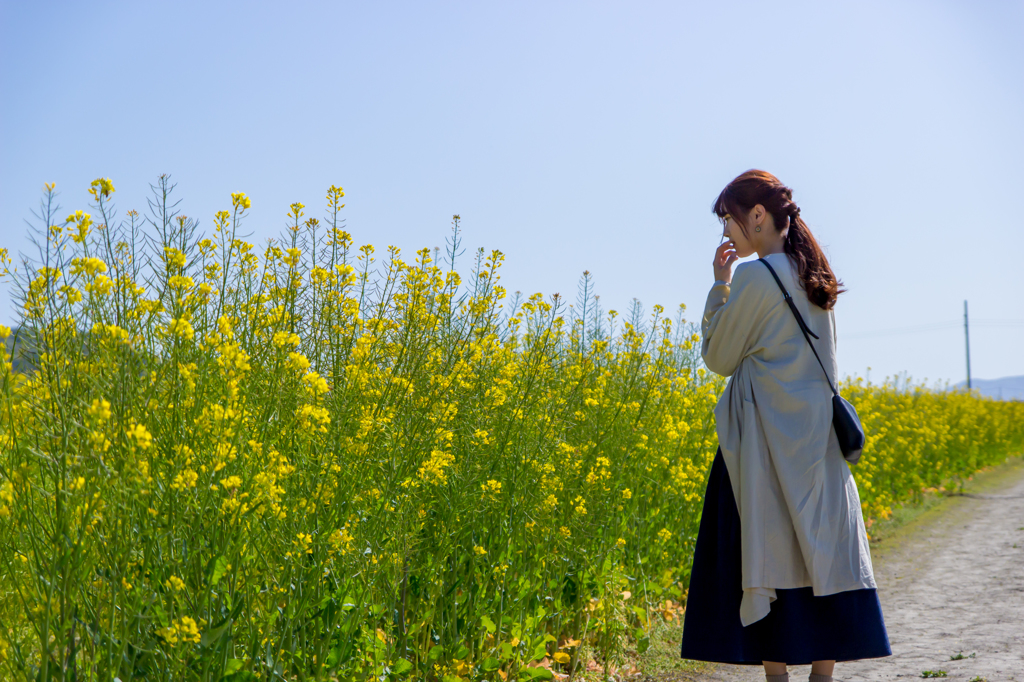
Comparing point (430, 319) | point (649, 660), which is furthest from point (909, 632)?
point (430, 319)

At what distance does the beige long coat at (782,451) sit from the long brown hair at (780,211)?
0.07m

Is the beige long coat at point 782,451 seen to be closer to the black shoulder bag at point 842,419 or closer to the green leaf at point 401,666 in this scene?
the black shoulder bag at point 842,419

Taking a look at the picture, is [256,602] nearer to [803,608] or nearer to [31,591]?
[31,591]

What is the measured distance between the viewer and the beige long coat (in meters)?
2.22

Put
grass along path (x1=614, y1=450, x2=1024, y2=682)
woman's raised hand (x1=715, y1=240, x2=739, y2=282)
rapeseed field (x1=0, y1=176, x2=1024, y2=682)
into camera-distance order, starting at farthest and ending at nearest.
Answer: grass along path (x1=614, y1=450, x2=1024, y2=682), woman's raised hand (x1=715, y1=240, x2=739, y2=282), rapeseed field (x1=0, y1=176, x2=1024, y2=682)

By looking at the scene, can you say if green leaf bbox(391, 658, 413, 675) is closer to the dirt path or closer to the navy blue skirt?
the navy blue skirt

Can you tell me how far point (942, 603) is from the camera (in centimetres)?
466

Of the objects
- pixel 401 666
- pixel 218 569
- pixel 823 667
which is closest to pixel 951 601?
pixel 823 667

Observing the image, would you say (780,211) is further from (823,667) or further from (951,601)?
(951,601)

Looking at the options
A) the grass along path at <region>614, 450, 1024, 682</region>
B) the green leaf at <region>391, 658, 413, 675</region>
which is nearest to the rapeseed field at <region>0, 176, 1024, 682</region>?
the green leaf at <region>391, 658, 413, 675</region>

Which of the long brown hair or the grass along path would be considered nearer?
the long brown hair

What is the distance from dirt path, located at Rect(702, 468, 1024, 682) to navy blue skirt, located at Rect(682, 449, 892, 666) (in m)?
1.22

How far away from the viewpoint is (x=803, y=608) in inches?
88.4

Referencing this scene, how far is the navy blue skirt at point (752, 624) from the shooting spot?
2205 millimetres
